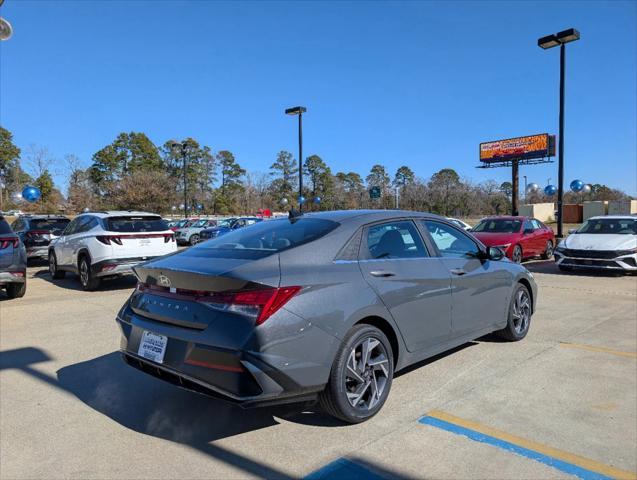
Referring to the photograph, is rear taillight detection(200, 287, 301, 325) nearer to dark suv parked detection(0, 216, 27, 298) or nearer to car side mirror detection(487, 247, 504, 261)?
car side mirror detection(487, 247, 504, 261)

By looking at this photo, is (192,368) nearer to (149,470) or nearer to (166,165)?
(149,470)

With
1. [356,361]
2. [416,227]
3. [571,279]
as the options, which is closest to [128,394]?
[356,361]

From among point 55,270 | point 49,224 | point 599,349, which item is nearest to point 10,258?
point 55,270

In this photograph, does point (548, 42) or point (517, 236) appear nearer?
point (517, 236)

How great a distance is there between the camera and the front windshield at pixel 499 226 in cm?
1505

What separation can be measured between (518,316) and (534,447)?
265 centimetres

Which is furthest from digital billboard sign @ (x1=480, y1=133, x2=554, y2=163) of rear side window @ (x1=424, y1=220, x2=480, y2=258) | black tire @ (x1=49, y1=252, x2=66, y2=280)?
rear side window @ (x1=424, y1=220, x2=480, y2=258)

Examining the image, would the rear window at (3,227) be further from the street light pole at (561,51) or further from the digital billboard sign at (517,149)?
the digital billboard sign at (517,149)

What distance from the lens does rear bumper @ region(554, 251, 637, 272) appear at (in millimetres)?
11062

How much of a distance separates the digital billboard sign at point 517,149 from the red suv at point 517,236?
38962 millimetres

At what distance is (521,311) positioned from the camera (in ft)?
18.4

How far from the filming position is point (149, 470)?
2.85 metres

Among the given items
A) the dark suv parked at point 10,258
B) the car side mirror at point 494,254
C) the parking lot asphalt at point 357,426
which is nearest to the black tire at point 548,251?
the parking lot asphalt at point 357,426

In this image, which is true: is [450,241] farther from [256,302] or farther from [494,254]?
[256,302]
